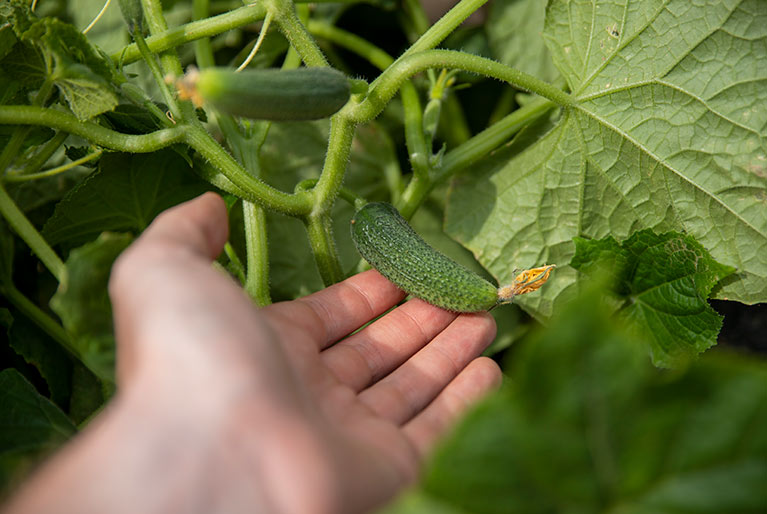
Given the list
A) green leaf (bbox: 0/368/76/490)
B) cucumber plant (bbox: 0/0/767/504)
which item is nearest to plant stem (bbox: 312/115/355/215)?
cucumber plant (bbox: 0/0/767/504)

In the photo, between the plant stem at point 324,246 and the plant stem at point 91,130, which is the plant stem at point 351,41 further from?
the plant stem at point 91,130

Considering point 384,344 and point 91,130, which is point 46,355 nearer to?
point 91,130

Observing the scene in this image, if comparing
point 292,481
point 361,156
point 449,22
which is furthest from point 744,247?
point 292,481

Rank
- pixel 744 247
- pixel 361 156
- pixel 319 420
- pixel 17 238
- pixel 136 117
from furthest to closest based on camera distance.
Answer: pixel 361 156
pixel 17 238
pixel 744 247
pixel 136 117
pixel 319 420

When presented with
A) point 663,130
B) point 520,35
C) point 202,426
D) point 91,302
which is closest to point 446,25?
point 663,130

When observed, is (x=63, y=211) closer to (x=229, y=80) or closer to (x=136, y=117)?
(x=136, y=117)

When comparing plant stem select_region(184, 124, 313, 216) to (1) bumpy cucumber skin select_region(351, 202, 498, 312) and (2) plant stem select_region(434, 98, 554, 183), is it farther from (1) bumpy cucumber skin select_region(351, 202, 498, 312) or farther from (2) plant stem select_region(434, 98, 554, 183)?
(2) plant stem select_region(434, 98, 554, 183)

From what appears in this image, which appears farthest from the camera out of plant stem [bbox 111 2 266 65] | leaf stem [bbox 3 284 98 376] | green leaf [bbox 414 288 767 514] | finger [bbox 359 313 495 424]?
leaf stem [bbox 3 284 98 376]
